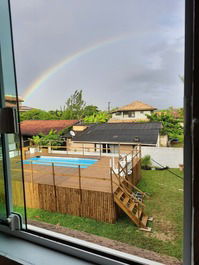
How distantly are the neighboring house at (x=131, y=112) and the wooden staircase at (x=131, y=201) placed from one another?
2.35 feet

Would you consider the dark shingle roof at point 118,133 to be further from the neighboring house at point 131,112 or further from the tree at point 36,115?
the tree at point 36,115

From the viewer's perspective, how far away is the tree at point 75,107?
1081 mm

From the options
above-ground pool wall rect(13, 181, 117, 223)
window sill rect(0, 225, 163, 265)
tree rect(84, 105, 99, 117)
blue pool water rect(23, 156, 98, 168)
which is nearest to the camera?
window sill rect(0, 225, 163, 265)

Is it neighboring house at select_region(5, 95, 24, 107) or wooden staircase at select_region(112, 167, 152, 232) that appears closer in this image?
neighboring house at select_region(5, 95, 24, 107)

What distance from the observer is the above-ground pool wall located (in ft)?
5.58

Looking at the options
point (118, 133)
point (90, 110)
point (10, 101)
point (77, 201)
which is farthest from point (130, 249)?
point (77, 201)

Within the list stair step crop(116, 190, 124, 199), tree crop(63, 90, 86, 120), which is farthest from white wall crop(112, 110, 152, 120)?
stair step crop(116, 190, 124, 199)

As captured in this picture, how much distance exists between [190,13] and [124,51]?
83 centimetres

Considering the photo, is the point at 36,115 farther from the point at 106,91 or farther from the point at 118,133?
the point at 118,133

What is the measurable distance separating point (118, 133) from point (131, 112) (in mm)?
399

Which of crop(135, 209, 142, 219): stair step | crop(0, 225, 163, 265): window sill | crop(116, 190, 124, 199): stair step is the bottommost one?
crop(116, 190, 124, 199): stair step

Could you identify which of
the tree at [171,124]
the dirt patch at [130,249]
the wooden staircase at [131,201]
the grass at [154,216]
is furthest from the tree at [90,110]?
the wooden staircase at [131,201]

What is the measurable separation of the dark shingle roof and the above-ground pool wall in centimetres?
72

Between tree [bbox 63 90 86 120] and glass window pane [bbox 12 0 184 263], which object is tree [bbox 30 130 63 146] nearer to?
glass window pane [bbox 12 0 184 263]
